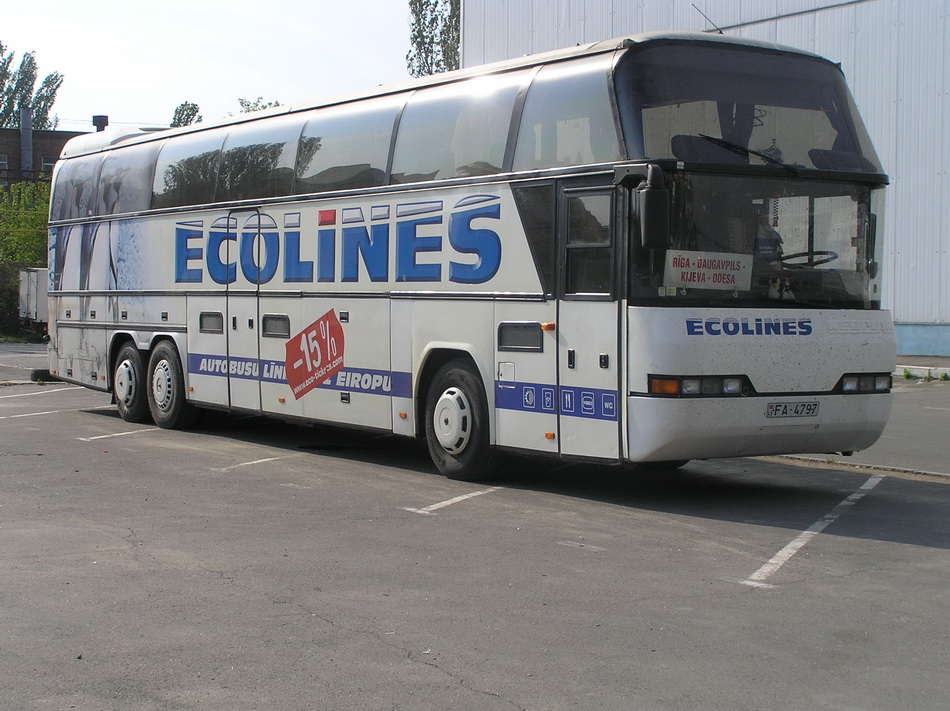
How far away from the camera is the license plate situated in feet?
31.7

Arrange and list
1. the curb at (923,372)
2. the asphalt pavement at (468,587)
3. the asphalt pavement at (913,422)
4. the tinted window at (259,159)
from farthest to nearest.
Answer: the curb at (923,372)
the tinted window at (259,159)
the asphalt pavement at (913,422)
the asphalt pavement at (468,587)

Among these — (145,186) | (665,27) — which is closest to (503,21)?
(665,27)

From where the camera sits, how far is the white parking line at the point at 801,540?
732cm

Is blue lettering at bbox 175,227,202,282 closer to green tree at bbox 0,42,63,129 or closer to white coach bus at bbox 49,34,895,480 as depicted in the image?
white coach bus at bbox 49,34,895,480

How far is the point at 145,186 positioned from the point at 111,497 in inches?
279

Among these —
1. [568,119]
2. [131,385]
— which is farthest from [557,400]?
[131,385]

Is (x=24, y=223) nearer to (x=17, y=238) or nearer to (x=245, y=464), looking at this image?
(x=17, y=238)

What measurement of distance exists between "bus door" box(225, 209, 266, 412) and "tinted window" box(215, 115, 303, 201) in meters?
0.32

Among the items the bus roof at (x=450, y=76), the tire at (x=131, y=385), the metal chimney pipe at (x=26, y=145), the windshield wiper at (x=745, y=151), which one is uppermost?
the metal chimney pipe at (x=26, y=145)

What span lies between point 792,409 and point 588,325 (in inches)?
70.1

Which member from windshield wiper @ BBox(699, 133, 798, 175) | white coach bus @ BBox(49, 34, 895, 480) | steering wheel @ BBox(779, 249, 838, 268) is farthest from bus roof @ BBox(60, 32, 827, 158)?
steering wheel @ BBox(779, 249, 838, 268)

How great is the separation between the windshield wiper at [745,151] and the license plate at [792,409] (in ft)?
6.16

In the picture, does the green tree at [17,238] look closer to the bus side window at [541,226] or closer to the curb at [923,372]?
the curb at [923,372]

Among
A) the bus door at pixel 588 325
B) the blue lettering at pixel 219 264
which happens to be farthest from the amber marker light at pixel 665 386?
the blue lettering at pixel 219 264
